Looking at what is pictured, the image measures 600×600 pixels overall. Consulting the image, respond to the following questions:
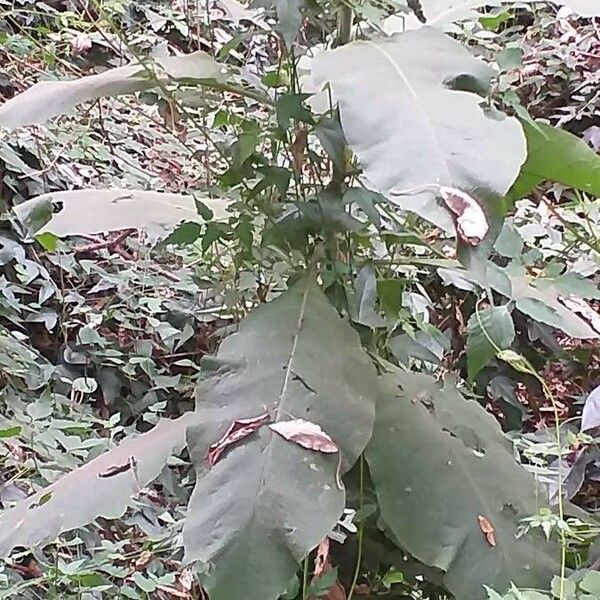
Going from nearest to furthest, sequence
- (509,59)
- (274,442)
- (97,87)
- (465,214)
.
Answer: (465,214) < (274,442) < (509,59) < (97,87)

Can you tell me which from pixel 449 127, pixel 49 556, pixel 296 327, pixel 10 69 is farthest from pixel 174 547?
pixel 10 69

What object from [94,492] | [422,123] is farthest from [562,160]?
[94,492]

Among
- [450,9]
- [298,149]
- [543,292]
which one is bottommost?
[543,292]

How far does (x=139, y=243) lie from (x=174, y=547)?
1406 millimetres

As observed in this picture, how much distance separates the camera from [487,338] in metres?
0.98

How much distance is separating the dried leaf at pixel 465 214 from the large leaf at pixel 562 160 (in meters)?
Result: 0.34

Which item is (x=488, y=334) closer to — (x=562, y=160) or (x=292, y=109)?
(x=562, y=160)

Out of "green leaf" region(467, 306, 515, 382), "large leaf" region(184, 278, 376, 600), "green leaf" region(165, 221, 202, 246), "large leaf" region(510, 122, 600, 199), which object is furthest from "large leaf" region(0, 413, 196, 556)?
"large leaf" region(510, 122, 600, 199)

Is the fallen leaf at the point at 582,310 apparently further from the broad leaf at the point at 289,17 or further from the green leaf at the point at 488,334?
the broad leaf at the point at 289,17

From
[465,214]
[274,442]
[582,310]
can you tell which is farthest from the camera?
[582,310]

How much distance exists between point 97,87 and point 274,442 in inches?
17.9

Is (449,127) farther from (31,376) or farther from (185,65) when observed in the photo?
(31,376)

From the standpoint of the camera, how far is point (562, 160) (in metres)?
0.99

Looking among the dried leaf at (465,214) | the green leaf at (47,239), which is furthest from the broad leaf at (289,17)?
the green leaf at (47,239)
